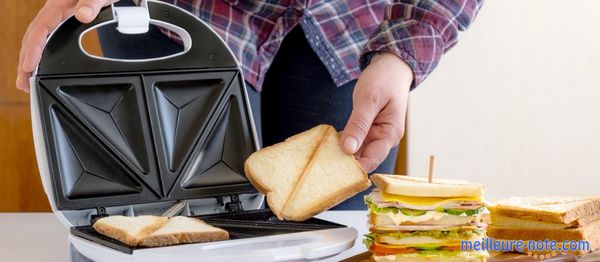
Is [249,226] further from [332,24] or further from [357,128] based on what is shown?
[332,24]

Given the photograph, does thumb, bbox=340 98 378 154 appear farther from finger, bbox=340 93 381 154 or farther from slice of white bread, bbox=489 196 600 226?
slice of white bread, bbox=489 196 600 226

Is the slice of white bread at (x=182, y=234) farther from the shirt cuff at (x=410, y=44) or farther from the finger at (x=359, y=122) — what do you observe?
the shirt cuff at (x=410, y=44)

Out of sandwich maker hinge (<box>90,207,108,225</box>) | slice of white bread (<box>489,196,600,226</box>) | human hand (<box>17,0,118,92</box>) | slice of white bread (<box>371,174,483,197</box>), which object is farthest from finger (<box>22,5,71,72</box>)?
slice of white bread (<box>489,196,600,226</box>)

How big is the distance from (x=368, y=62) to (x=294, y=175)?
31cm

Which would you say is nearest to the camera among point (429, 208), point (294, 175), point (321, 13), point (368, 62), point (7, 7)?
point (429, 208)

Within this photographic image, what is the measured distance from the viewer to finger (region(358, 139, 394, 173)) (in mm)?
1438

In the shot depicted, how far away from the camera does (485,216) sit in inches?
58.1

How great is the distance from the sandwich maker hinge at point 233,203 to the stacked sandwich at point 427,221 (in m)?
0.32

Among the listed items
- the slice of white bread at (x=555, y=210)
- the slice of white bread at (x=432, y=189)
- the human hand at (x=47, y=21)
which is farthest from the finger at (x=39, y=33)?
the slice of white bread at (x=555, y=210)

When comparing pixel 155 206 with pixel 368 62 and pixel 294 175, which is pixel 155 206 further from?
pixel 368 62

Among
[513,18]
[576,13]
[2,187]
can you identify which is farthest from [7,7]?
[576,13]

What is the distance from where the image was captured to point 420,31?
1.58 meters

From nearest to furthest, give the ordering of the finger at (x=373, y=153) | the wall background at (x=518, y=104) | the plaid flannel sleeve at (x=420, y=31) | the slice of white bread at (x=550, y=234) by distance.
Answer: the slice of white bread at (x=550, y=234)
the finger at (x=373, y=153)
the plaid flannel sleeve at (x=420, y=31)
the wall background at (x=518, y=104)

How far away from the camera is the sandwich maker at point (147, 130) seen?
54.7 inches
